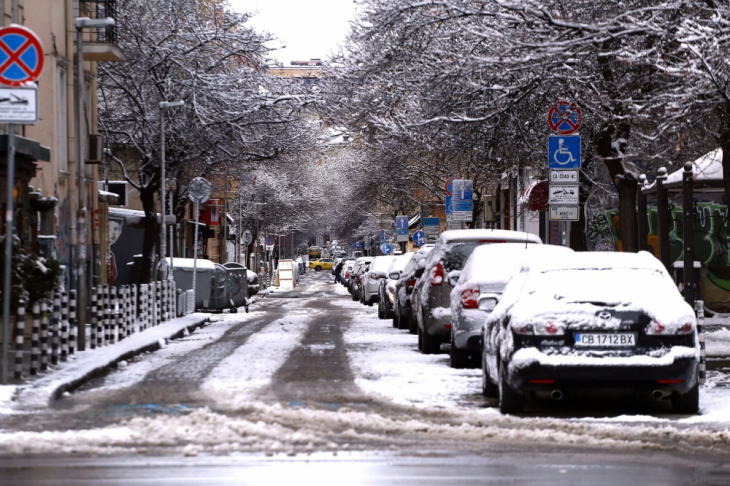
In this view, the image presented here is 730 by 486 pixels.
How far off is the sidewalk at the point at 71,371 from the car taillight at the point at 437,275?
4.27 m

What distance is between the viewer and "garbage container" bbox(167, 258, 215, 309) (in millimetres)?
35656

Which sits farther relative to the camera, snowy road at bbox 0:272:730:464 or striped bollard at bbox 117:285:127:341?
striped bollard at bbox 117:285:127:341

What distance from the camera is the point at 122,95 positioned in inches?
1366

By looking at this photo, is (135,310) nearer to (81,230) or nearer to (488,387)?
(81,230)

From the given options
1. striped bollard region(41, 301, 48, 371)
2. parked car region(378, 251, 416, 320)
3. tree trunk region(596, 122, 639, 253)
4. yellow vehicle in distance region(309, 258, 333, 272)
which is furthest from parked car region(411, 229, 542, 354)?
yellow vehicle in distance region(309, 258, 333, 272)

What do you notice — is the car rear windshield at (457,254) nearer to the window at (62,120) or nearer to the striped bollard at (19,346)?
the striped bollard at (19,346)

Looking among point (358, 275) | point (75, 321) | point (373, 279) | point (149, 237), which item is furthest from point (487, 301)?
point (358, 275)

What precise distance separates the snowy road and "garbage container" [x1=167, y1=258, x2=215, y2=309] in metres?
19.5

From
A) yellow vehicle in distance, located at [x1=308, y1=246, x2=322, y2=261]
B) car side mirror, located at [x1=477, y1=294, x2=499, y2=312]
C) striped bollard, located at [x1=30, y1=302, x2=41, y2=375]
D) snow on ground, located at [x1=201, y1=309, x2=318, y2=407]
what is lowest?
snow on ground, located at [x1=201, y1=309, x2=318, y2=407]

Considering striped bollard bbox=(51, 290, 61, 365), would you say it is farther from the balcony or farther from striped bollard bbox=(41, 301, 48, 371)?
the balcony

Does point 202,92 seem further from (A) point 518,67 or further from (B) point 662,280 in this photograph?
(B) point 662,280

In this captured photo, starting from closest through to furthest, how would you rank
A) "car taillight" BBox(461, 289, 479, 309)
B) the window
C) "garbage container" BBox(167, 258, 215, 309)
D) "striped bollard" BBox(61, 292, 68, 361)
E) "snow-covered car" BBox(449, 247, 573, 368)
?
"snow-covered car" BBox(449, 247, 573, 368) → "car taillight" BBox(461, 289, 479, 309) → "striped bollard" BBox(61, 292, 68, 361) → the window → "garbage container" BBox(167, 258, 215, 309)

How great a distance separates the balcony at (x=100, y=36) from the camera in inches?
1048

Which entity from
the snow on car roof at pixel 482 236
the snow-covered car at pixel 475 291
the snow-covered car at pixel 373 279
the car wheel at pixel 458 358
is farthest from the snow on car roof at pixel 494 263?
the snow-covered car at pixel 373 279
